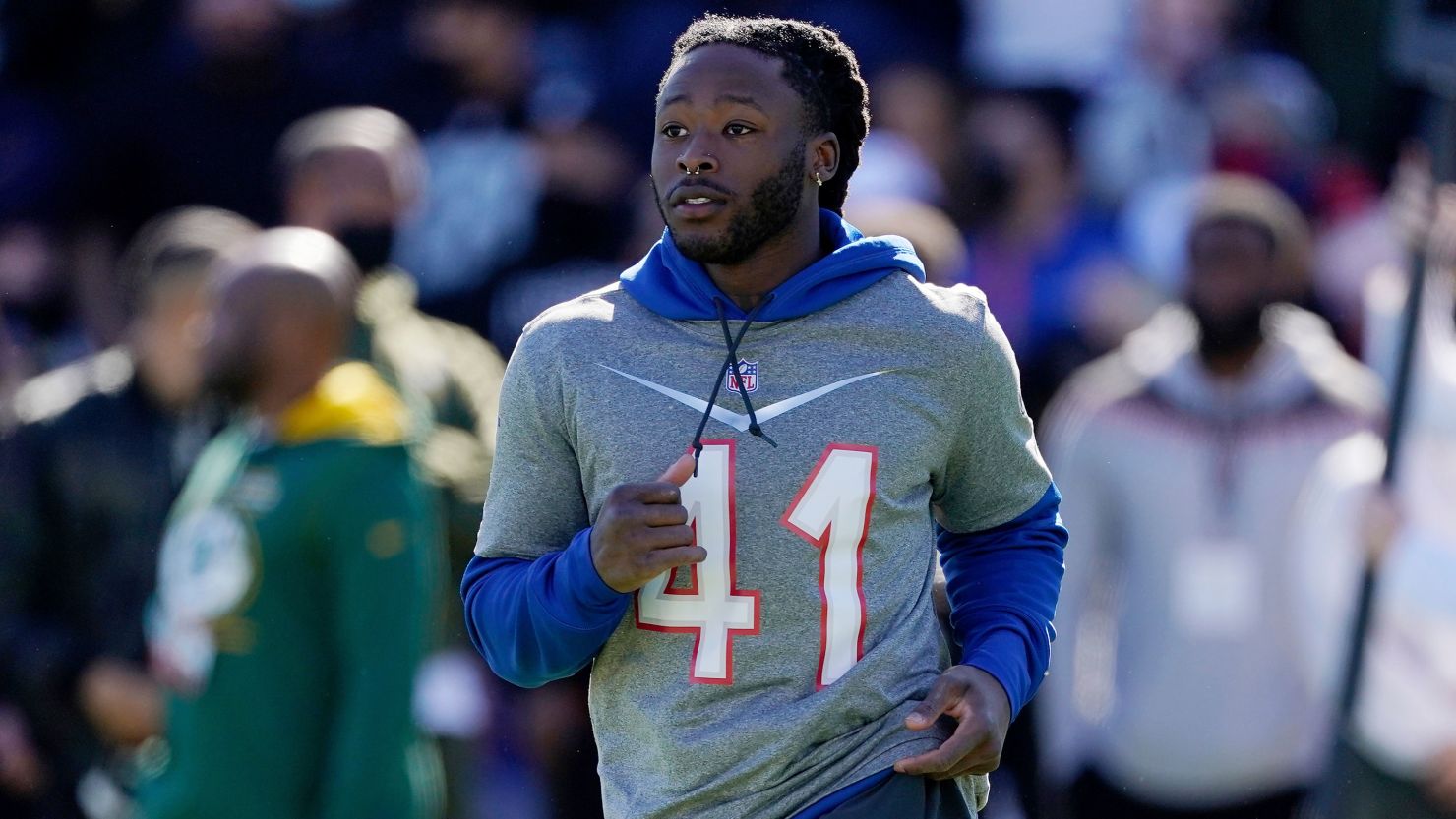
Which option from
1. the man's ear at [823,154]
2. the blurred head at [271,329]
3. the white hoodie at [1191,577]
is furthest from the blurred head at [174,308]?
the man's ear at [823,154]

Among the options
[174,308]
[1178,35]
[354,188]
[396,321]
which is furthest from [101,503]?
[1178,35]

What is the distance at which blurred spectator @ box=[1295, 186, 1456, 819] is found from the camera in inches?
223

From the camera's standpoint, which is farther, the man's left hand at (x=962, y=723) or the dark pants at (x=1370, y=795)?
the dark pants at (x=1370, y=795)

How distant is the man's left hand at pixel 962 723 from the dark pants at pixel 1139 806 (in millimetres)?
3267

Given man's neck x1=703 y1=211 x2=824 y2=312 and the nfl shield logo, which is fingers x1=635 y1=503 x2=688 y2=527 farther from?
man's neck x1=703 y1=211 x2=824 y2=312

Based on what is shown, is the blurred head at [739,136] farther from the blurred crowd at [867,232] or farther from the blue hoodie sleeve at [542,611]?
the blurred crowd at [867,232]

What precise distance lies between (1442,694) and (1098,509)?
3.68ft

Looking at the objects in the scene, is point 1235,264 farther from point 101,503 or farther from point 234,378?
point 101,503

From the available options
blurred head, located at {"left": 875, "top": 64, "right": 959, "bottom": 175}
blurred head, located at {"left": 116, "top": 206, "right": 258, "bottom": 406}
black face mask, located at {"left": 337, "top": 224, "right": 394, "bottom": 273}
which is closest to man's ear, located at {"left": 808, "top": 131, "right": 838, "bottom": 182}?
black face mask, located at {"left": 337, "top": 224, "right": 394, "bottom": 273}

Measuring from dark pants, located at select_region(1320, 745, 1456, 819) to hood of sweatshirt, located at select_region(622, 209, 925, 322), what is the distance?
312 cm

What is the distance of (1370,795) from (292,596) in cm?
298

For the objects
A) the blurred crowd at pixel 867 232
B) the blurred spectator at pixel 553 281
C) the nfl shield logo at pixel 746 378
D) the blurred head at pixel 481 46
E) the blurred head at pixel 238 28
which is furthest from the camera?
the blurred head at pixel 238 28

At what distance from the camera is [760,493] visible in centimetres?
306

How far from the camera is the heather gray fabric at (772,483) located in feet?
10.0
